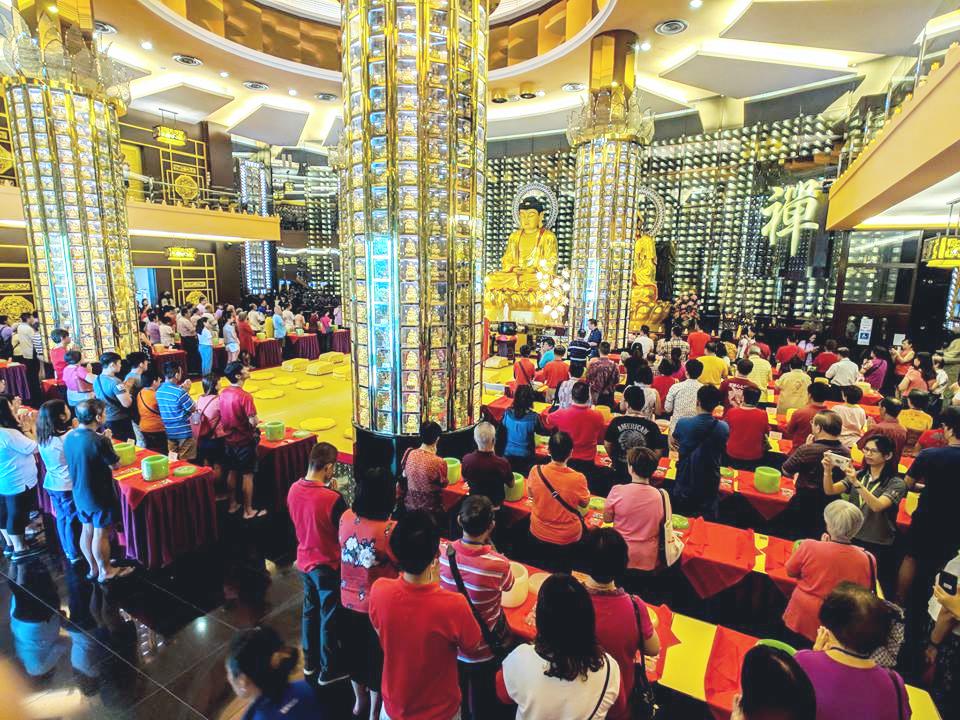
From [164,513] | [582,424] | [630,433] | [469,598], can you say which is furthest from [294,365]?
[469,598]

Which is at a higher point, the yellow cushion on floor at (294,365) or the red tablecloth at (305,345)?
the red tablecloth at (305,345)

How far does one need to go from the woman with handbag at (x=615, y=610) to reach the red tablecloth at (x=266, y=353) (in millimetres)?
11100

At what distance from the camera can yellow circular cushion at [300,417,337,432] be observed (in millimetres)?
7434

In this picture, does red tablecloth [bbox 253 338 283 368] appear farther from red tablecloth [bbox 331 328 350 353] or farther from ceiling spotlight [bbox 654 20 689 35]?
ceiling spotlight [bbox 654 20 689 35]

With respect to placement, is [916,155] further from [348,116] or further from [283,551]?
[283,551]

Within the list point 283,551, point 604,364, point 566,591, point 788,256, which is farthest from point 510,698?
point 788,256

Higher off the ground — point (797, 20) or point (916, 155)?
point (797, 20)

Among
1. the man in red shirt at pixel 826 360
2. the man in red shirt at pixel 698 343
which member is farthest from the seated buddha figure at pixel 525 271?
the man in red shirt at pixel 826 360

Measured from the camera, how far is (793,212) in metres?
12.7

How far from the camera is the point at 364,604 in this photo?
8.01ft

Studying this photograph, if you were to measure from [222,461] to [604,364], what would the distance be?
444 cm

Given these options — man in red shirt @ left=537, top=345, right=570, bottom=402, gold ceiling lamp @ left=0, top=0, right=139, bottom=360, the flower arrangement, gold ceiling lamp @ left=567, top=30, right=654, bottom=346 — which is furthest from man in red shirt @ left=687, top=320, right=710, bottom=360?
gold ceiling lamp @ left=0, top=0, right=139, bottom=360

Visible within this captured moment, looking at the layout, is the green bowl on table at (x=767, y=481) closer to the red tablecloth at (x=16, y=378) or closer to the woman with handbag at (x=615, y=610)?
the woman with handbag at (x=615, y=610)

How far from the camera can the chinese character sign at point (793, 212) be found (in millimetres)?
12242
